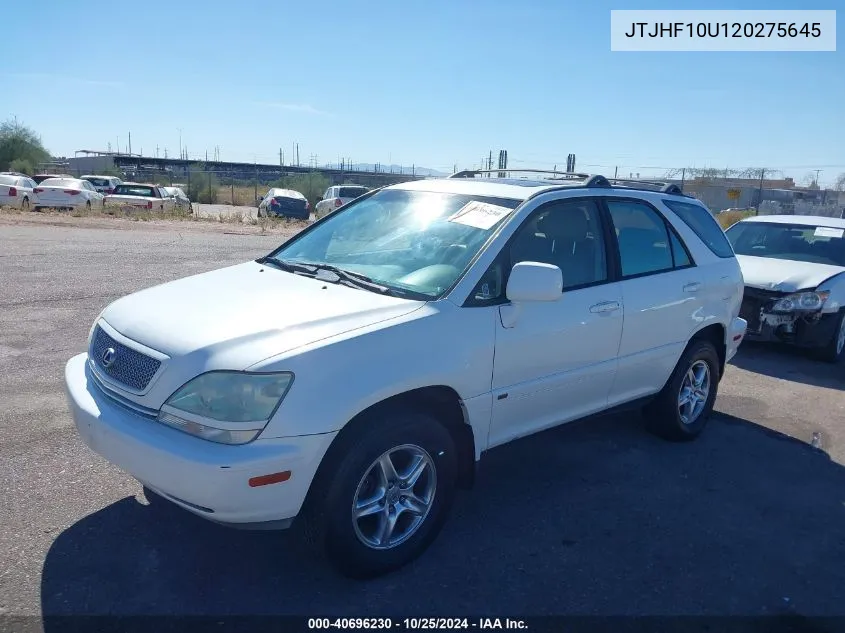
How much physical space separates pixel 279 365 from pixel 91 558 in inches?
56.2

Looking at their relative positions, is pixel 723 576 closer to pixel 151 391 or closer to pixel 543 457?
pixel 543 457

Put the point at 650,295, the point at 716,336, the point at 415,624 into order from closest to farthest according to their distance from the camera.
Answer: the point at 415,624
the point at 650,295
the point at 716,336

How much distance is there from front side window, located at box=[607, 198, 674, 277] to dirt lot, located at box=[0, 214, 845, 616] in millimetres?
1354

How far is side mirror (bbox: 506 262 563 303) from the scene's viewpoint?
11.9ft

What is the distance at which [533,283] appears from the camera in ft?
A: 11.9

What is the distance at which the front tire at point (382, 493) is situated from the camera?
3.10 meters

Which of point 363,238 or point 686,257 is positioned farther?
point 686,257

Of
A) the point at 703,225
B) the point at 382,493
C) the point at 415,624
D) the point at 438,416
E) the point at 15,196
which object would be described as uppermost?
the point at 703,225

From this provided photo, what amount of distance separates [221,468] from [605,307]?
2.52 m

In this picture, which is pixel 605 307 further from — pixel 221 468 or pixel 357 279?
Result: pixel 221 468

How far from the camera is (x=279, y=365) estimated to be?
2947mm

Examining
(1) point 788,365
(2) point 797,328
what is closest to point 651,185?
(2) point 797,328

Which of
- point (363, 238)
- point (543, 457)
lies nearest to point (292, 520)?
point (363, 238)

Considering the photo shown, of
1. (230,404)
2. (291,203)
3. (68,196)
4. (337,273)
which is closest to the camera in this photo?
(230,404)
